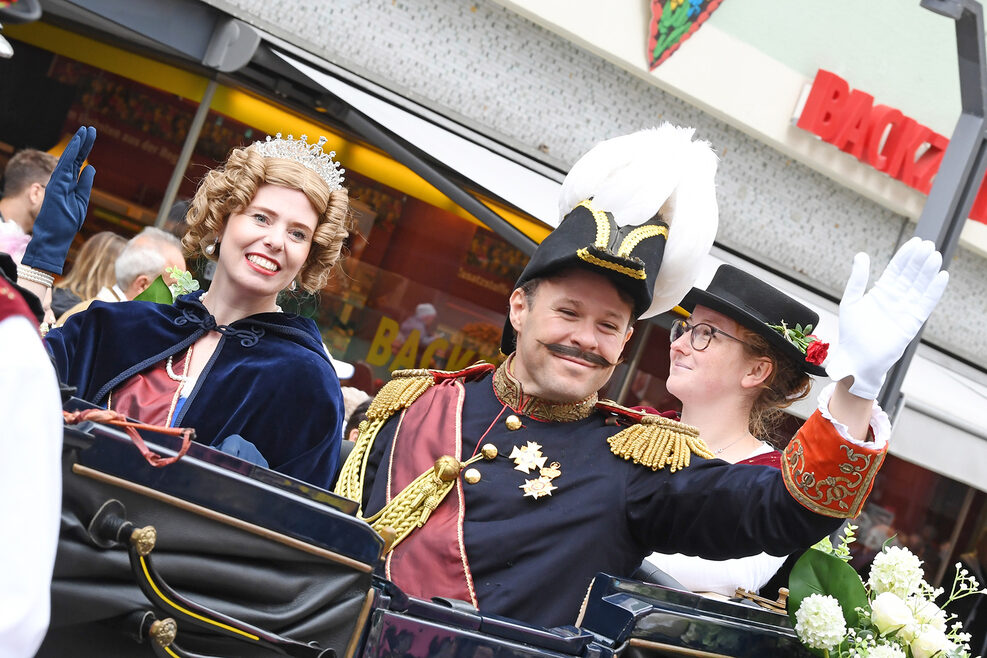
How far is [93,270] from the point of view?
5.21 m

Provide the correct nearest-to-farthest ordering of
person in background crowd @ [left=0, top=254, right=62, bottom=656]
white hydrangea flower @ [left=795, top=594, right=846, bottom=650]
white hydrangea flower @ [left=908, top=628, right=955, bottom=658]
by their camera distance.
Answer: person in background crowd @ [left=0, top=254, right=62, bottom=656] < white hydrangea flower @ [left=795, top=594, right=846, bottom=650] < white hydrangea flower @ [left=908, top=628, right=955, bottom=658]

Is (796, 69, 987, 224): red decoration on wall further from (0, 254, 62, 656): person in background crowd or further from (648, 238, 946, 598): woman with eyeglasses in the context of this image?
(0, 254, 62, 656): person in background crowd

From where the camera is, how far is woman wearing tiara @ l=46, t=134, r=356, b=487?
8.29 feet

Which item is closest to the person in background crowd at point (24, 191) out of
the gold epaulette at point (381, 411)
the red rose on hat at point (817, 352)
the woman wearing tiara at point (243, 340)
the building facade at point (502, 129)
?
the building facade at point (502, 129)

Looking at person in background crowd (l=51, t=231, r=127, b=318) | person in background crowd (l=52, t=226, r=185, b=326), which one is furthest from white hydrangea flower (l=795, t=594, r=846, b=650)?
person in background crowd (l=51, t=231, r=127, b=318)

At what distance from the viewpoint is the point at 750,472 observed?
2.13 m

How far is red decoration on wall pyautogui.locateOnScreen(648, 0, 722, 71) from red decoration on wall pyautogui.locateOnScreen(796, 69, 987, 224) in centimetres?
123

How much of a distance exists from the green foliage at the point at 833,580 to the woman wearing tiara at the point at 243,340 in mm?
1169

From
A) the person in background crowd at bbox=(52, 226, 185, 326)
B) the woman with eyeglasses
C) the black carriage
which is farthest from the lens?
the person in background crowd at bbox=(52, 226, 185, 326)

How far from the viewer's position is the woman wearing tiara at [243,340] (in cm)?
253

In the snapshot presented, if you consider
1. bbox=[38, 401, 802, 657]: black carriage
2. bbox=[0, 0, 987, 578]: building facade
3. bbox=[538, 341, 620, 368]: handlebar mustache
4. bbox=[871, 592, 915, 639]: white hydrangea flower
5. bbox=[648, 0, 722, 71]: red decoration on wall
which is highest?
bbox=[648, 0, 722, 71]: red decoration on wall

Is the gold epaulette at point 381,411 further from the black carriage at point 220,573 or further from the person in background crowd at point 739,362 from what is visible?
the person in background crowd at point 739,362

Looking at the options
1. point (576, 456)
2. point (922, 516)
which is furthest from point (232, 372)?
point (922, 516)

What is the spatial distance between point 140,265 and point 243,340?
2345mm
